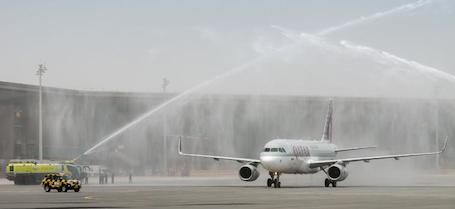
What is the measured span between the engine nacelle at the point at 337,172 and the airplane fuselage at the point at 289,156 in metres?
3.09

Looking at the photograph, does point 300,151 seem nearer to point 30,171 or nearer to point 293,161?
point 293,161

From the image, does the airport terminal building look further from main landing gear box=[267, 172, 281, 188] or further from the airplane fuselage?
main landing gear box=[267, 172, 281, 188]

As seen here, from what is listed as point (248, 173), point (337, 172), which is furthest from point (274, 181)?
point (337, 172)

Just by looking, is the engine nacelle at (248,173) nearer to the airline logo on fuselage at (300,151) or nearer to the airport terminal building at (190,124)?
the airline logo on fuselage at (300,151)

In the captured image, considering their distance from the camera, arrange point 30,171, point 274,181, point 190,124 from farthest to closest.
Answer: point 190,124 < point 30,171 < point 274,181

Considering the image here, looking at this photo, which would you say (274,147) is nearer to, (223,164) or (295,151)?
(295,151)

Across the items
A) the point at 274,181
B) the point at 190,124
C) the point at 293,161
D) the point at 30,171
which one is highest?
the point at 190,124

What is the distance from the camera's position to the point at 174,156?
141 metres

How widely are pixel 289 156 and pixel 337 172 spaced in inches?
183

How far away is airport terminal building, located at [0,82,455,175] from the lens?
123000 mm

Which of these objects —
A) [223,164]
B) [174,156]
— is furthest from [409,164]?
[174,156]

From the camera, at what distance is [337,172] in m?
78.8

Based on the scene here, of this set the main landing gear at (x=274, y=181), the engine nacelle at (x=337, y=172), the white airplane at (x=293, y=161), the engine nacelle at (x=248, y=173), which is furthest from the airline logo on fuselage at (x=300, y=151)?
the engine nacelle at (x=248, y=173)

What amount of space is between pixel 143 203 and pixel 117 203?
4.50ft
